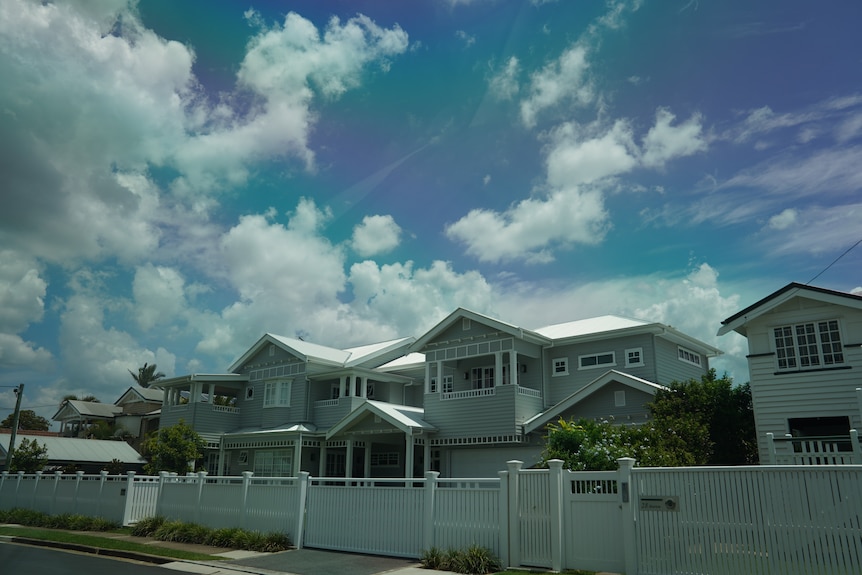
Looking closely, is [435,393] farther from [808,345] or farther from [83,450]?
[83,450]

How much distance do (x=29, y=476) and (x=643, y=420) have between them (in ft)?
78.1

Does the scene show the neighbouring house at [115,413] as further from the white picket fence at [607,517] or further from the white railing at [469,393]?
the white picket fence at [607,517]

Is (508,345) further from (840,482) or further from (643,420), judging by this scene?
(840,482)

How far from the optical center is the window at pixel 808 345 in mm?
18422

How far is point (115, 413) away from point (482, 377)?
39.2 m

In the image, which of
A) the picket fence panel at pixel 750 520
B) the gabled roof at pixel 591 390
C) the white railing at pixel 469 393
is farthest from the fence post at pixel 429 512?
the white railing at pixel 469 393

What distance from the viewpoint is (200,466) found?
125 feet

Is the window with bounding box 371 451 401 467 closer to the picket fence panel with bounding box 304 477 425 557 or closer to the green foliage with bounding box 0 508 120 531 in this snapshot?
the green foliage with bounding box 0 508 120 531

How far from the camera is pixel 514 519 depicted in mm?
13312

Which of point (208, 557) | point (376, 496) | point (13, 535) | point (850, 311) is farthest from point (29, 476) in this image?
point (850, 311)

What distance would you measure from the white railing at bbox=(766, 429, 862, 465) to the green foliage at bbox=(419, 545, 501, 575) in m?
→ 7.39

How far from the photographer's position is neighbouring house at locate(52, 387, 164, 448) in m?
52.2

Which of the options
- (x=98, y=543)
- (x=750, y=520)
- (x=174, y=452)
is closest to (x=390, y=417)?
(x=174, y=452)

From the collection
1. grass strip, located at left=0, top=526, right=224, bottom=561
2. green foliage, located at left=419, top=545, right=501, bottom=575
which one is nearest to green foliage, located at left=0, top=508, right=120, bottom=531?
grass strip, located at left=0, top=526, right=224, bottom=561
